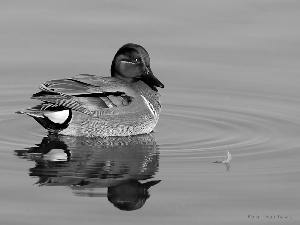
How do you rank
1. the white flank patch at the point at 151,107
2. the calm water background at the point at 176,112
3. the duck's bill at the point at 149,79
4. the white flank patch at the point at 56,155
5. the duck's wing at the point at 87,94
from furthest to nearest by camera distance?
1. the duck's bill at the point at 149,79
2. the white flank patch at the point at 151,107
3. the duck's wing at the point at 87,94
4. the white flank patch at the point at 56,155
5. the calm water background at the point at 176,112

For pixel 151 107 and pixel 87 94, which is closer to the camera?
pixel 87 94

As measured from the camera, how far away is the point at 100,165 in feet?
39.8

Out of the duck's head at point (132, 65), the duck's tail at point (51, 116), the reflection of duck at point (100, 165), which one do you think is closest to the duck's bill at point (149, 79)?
the duck's head at point (132, 65)

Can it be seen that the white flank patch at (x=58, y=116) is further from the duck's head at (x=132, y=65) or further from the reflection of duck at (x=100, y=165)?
the duck's head at (x=132, y=65)

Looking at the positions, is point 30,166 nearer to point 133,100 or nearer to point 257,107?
point 133,100

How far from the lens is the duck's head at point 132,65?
A: 559 inches

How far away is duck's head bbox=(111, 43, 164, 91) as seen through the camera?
559 inches

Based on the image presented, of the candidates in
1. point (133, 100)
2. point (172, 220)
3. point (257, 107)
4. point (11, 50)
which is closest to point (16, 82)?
point (11, 50)

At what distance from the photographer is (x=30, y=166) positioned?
12.1 meters

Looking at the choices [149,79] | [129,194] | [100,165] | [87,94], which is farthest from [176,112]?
[129,194]

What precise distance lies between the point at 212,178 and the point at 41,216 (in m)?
2.23

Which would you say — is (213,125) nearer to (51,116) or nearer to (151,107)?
(151,107)

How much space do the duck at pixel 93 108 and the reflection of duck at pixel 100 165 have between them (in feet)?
0.42

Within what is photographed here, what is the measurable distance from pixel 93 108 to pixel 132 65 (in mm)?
975
